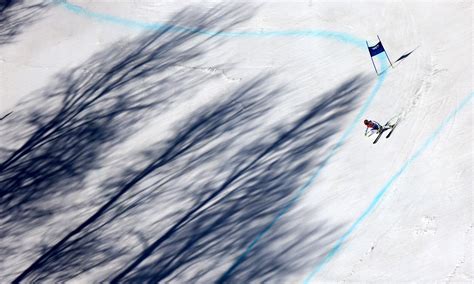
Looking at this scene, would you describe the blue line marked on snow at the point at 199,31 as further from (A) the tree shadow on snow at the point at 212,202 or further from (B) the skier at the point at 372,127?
(B) the skier at the point at 372,127

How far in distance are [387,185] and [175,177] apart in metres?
2.90

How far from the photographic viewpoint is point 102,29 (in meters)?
13.7

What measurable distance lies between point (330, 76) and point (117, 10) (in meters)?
4.06

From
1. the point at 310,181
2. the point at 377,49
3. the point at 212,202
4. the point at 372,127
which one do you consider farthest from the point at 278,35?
the point at 212,202

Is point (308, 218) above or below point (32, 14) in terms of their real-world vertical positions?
below

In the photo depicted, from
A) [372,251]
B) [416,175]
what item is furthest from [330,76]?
[372,251]

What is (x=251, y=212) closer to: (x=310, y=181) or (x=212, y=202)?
(x=212, y=202)

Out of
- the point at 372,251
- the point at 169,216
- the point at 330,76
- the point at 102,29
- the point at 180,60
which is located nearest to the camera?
the point at 372,251

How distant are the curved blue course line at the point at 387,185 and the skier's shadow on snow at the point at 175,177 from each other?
15cm

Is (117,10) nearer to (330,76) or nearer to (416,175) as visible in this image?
(330,76)

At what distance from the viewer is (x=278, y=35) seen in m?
12.7

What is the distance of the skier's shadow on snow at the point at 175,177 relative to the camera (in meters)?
10.8

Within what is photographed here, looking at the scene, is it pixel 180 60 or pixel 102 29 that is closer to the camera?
pixel 180 60

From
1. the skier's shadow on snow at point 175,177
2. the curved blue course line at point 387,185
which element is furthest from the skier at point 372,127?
the curved blue course line at point 387,185
